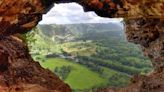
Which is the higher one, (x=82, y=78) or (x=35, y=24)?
(x=35, y=24)

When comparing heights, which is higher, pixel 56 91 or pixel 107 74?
pixel 56 91

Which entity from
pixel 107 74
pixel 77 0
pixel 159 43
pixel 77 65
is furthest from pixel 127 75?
pixel 77 0

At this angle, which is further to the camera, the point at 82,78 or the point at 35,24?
the point at 82,78

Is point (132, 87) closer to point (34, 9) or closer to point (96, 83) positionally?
point (34, 9)

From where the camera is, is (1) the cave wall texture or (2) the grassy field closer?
(1) the cave wall texture

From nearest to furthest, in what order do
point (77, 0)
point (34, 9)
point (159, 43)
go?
point (34, 9) < point (77, 0) < point (159, 43)

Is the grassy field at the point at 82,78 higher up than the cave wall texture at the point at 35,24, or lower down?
lower down

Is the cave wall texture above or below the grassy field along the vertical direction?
above

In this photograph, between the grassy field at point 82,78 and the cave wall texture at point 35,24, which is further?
the grassy field at point 82,78
